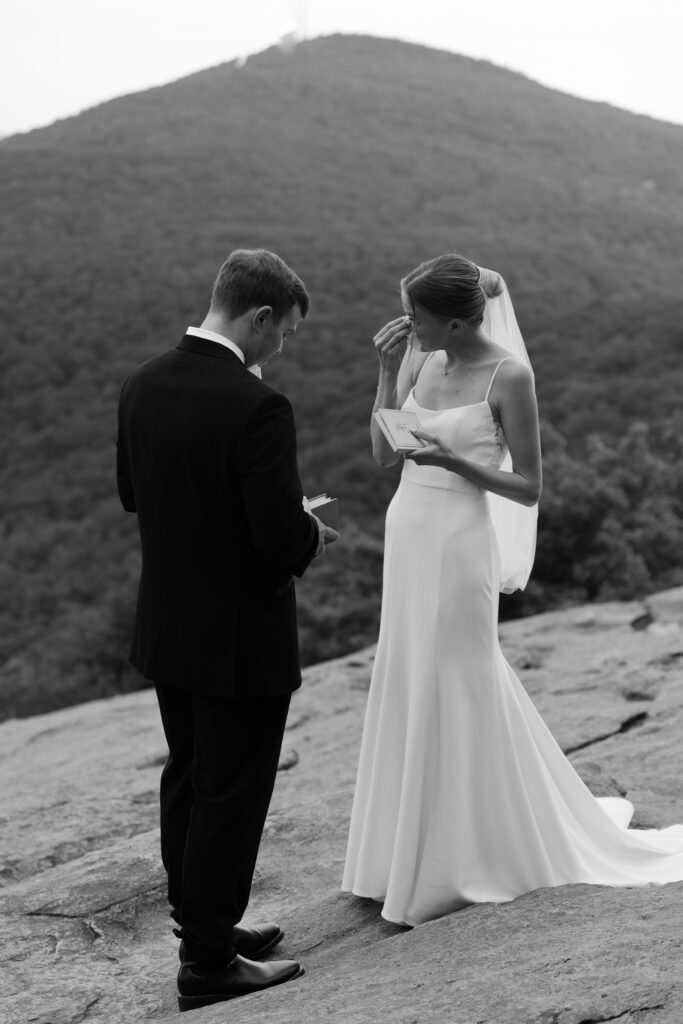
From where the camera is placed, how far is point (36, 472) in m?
26.1

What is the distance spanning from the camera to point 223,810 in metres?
3.05

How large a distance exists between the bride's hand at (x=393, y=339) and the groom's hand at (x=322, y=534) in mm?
796

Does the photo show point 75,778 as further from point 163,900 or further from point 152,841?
point 163,900

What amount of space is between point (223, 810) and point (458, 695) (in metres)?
0.91

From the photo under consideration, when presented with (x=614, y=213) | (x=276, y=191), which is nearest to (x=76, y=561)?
(x=276, y=191)

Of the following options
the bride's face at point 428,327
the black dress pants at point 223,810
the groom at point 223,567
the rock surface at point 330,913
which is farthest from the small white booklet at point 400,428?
the rock surface at point 330,913

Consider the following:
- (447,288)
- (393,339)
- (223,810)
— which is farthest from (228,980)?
(447,288)

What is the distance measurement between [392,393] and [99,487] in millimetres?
22234

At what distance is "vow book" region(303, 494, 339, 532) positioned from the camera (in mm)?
3148

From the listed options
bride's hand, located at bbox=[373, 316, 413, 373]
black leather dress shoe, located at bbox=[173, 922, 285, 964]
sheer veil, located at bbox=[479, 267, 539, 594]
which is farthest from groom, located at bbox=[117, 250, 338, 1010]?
sheer veil, located at bbox=[479, 267, 539, 594]

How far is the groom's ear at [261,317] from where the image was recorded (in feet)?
9.61

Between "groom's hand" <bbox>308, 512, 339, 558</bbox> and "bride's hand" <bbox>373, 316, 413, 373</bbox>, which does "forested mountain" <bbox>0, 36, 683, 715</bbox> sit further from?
"groom's hand" <bbox>308, 512, 339, 558</bbox>

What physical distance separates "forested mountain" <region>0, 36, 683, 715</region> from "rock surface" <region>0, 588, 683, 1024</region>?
663 centimetres

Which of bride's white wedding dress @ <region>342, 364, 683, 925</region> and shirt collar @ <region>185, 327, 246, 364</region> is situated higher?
shirt collar @ <region>185, 327, 246, 364</region>
